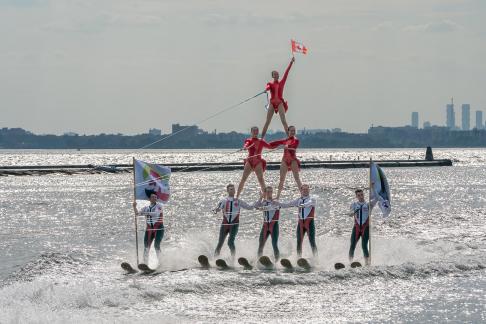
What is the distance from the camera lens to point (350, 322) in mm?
22141

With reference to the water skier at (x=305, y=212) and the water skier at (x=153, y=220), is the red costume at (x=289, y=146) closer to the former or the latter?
the water skier at (x=305, y=212)

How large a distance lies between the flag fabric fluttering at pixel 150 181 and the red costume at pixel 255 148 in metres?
2.44

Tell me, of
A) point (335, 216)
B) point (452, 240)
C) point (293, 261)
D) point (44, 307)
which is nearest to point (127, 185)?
point (335, 216)

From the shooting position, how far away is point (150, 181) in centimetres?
2830

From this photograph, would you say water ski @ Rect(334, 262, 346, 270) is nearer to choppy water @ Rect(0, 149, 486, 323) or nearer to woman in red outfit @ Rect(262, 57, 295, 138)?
choppy water @ Rect(0, 149, 486, 323)

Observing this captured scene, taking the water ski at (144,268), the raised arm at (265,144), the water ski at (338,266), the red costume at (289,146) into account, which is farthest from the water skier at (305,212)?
the water ski at (144,268)

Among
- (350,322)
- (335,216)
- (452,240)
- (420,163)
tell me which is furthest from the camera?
(420,163)

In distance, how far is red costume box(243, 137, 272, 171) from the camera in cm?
2811

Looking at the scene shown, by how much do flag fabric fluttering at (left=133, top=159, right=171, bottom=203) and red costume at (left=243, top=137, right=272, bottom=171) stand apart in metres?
2.44

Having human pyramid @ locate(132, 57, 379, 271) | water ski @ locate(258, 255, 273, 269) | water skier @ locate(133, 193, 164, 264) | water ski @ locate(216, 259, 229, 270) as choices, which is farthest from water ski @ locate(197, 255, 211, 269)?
water ski @ locate(258, 255, 273, 269)

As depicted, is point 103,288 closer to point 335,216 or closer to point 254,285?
point 254,285

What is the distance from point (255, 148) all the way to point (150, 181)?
3.08 metres

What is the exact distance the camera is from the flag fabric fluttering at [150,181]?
28.2 m

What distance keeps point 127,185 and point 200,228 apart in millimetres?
57244
